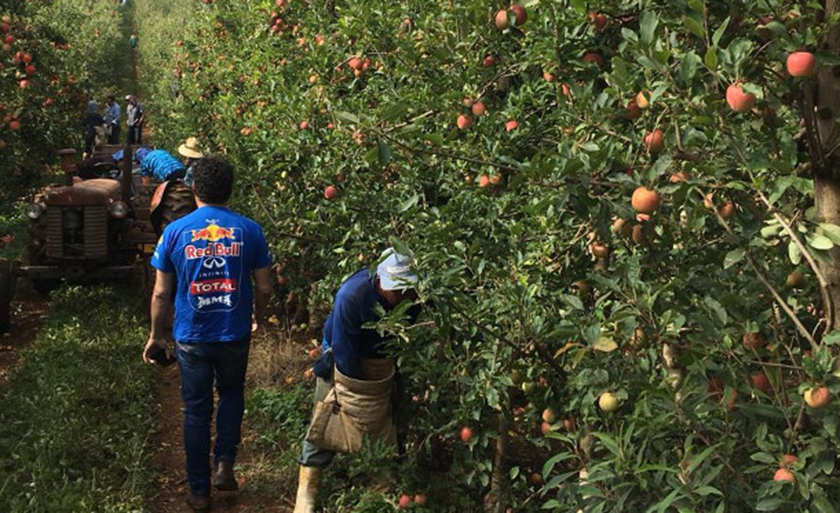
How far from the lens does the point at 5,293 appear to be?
6.82m

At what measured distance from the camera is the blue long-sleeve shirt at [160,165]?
24.1ft

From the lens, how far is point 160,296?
4.21 metres

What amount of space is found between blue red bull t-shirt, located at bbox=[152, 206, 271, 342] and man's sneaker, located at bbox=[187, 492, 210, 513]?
2.72 feet

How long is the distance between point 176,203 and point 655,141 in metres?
5.02

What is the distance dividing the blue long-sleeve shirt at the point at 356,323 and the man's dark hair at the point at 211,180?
97 cm

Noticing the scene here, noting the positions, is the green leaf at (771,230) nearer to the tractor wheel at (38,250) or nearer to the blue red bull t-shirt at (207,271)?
the blue red bull t-shirt at (207,271)

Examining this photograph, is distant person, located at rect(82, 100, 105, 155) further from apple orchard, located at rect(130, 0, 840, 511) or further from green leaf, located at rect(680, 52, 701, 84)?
green leaf, located at rect(680, 52, 701, 84)

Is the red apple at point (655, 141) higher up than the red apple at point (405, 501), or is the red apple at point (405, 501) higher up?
the red apple at point (655, 141)

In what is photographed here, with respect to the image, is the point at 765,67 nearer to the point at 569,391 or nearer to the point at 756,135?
the point at 756,135

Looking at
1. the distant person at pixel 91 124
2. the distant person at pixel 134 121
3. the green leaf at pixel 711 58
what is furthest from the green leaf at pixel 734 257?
the distant person at pixel 134 121

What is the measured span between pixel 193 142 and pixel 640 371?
5434mm

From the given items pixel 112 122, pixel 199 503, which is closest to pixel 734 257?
pixel 199 503

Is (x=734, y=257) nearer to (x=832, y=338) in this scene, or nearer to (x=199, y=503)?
(x=832, y=338)

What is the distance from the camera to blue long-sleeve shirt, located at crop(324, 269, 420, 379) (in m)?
3.66
